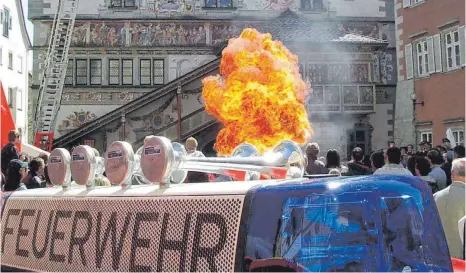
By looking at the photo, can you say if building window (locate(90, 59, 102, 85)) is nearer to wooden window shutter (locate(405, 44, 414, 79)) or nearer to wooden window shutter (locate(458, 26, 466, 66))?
wooden window shutter (locate(405, 44, 414, 79))

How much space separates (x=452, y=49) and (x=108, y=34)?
15.2 m

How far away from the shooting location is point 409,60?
24.3 m

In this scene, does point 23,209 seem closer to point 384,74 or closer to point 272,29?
point 272,29

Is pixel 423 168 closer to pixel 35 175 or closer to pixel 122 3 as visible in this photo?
pixel 35 175

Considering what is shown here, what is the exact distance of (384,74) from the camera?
2967cm

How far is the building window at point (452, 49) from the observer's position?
2098 centimetres

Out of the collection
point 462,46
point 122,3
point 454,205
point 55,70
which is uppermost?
point 122,3

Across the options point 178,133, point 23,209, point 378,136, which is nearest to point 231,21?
point 178,133

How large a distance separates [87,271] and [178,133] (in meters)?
22.3

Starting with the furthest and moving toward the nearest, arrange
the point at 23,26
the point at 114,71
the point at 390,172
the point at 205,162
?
the point at 23,26 < the point at 114,71 < the point at 390,172 < the point at 205,162

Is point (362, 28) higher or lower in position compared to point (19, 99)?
higher

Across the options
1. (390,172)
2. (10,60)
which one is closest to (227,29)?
(10,60)

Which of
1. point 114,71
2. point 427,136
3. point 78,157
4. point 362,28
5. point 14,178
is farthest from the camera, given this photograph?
point 362,28

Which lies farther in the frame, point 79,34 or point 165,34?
point 165,34
